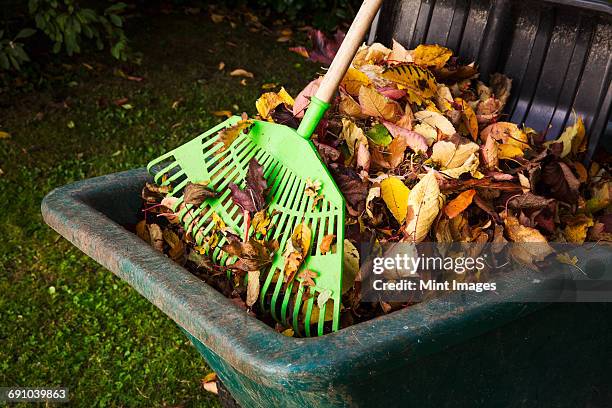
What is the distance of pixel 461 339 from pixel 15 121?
2.83 m

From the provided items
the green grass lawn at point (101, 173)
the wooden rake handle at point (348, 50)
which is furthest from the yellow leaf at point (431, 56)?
the green grass lawn at point (101, 173)

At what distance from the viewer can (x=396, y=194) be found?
1.45 meters

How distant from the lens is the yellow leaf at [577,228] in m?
1.54

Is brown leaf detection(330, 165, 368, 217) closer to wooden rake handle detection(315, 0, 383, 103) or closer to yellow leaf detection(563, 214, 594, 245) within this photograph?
wooden rake handle detection(315, 0, 383, 103)

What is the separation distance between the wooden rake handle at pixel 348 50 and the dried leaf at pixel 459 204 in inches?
11.9

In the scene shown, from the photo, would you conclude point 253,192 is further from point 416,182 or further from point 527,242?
point 527,242

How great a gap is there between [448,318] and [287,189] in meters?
0.41

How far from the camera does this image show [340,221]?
1328mm

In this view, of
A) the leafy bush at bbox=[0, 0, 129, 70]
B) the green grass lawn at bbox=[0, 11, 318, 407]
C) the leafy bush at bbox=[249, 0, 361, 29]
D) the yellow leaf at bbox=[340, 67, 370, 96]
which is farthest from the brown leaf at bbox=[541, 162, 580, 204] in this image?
the leafy bush at bbox=[249, 0, 361, 29]

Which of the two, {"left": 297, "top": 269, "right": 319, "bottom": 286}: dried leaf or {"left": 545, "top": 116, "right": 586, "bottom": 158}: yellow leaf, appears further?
{"left": 545, "top": 116, "right": 586, "bottom": 158}: yellow leaf

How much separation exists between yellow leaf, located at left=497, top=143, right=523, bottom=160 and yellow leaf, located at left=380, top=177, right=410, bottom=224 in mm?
262

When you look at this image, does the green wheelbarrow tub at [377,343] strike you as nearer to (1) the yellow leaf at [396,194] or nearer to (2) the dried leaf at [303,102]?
(1) the yellow leaf at [396,194]

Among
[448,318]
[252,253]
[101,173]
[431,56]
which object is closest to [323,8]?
[101,173]

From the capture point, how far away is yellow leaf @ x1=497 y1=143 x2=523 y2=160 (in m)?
1.58
